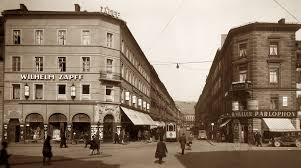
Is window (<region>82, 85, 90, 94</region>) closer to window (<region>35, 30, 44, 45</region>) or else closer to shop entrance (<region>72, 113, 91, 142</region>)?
shop entrance (<region>72, 113, 91, 142</region>)

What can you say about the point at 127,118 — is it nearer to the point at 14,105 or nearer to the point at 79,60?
the point at 79,60

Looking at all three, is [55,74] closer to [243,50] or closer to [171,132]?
[171,132]

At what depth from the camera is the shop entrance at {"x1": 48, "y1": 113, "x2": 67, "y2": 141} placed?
46.7 meters

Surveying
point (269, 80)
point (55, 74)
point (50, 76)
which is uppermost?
point (55, 74)

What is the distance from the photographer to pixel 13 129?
4656 centimetres

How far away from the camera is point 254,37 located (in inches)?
1987

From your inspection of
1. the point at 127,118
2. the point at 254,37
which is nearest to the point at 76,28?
the point at 127,118

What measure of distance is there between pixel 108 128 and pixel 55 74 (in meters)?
8.91

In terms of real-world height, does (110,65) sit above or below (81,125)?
above

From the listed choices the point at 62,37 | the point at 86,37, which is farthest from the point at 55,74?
the point at 86,37

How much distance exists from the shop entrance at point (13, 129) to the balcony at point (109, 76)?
431 inches

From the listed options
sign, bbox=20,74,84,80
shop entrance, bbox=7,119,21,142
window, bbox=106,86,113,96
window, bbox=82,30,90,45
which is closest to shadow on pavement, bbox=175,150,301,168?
window, bbox=106,86,113,96

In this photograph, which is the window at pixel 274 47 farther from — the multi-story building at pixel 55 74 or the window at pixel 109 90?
the window at pixel 109 90

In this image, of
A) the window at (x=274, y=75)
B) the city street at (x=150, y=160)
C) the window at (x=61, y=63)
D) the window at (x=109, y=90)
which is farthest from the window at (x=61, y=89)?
the window at (x=274, y=75)
